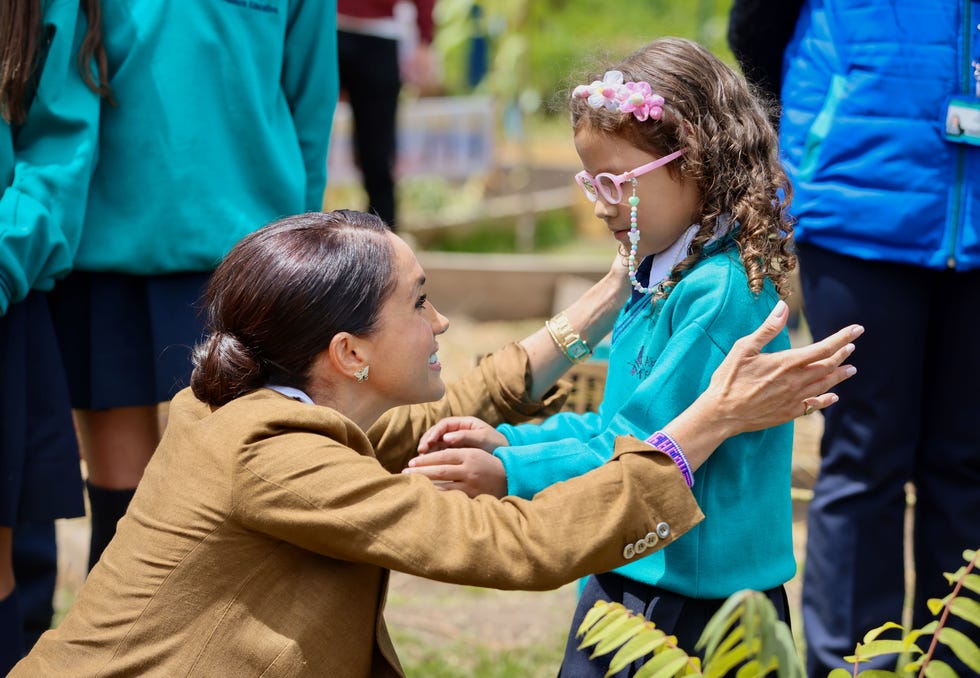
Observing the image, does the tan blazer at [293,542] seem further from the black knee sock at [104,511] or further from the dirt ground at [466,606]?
the dirt ground at [466,606]

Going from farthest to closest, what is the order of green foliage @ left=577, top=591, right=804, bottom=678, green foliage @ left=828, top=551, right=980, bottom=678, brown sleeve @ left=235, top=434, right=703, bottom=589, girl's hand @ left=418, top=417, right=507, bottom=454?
girl's hand @ left=418, top=417, right=507, bottom=454, brown sleeve @ left=235, top=434, right=703, bottom=589, green foliage @ left=828, top=551, right=980, bottom=678, green foliage @ left=577, top=591, right=804, bottom=678

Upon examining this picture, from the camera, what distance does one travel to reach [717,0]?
43.7ft

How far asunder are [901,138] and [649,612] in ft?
3.96

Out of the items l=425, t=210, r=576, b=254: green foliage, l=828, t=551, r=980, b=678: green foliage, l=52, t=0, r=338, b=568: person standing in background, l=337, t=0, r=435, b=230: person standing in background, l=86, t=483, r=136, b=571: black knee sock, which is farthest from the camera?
l=425, t=210, r=576, b=254: green foliage

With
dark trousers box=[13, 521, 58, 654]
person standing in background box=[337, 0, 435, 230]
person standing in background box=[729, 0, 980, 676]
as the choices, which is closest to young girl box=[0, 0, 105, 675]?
dark trousers box=[13, 521, 58, 654]

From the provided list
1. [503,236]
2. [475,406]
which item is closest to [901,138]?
[475,406]

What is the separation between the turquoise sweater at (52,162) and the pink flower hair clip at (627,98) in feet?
3.82

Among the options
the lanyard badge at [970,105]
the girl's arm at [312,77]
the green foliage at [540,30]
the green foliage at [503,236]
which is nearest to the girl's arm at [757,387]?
the lanyard badge at [970,105]

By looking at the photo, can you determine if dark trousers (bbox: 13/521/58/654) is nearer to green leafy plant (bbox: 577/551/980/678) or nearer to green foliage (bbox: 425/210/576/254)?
green leafy plant (bbox: 577/551/980/678)

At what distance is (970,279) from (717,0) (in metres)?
11.3

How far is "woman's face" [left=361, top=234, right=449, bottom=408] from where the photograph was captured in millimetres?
2074

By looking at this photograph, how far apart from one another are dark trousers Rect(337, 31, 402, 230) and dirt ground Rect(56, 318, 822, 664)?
90.1 inches

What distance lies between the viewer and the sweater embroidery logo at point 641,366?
2.15 metres

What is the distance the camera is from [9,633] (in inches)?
106
